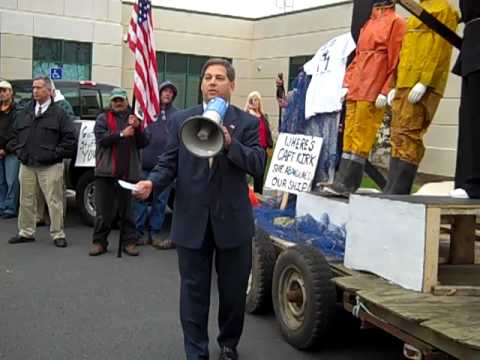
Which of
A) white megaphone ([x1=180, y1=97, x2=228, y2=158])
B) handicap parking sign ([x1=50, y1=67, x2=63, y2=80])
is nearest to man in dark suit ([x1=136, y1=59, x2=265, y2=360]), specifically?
white megaphone ([x1=180, y1=97, x2=228, y2=158])

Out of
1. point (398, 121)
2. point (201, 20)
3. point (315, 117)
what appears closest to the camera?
point (398, 121)

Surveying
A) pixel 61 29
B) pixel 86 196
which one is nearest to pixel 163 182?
pixel 86 196

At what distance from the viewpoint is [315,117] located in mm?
6648

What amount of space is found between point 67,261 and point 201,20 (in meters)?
20.2

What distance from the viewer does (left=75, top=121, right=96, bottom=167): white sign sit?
9250 millimetres

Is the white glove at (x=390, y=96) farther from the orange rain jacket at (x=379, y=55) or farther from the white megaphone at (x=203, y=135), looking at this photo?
the white megaphone at (x=203, y=135)

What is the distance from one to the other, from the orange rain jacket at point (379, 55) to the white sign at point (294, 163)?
107 cm

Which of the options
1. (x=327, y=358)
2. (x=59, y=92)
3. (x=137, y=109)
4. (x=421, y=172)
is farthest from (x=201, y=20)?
(x=327, y=358)

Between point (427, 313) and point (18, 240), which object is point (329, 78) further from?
point (18, 240)

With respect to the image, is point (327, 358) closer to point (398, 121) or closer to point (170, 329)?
point (170, 329)

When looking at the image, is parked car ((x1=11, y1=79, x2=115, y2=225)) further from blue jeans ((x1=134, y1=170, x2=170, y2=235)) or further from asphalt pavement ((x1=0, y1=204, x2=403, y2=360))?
asphalt pavement ((x1=0, y1=204, x2=403, y2=360))

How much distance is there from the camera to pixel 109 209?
314 inches

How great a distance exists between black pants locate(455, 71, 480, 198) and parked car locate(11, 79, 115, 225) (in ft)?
18.6

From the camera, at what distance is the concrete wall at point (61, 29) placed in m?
20.8
